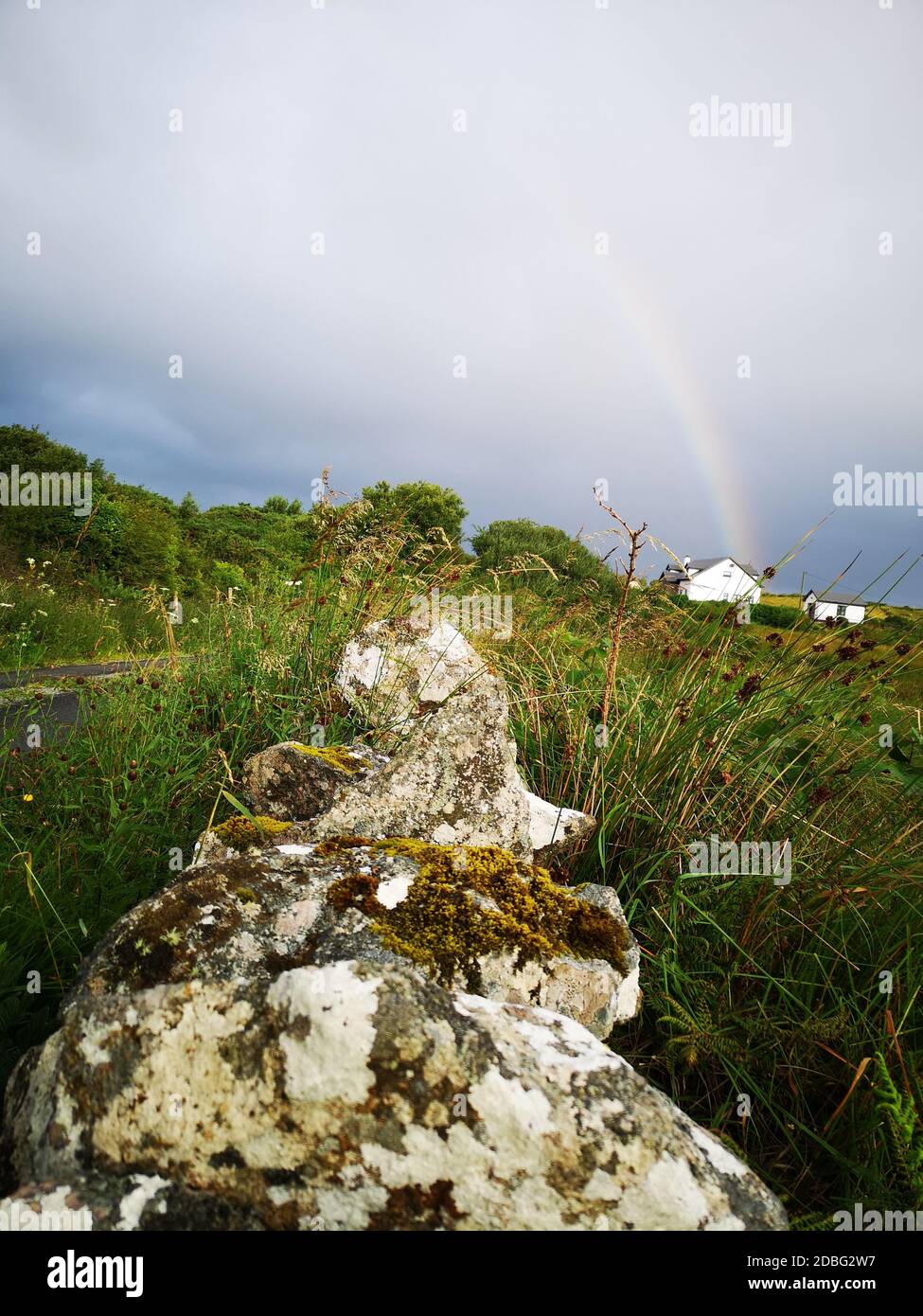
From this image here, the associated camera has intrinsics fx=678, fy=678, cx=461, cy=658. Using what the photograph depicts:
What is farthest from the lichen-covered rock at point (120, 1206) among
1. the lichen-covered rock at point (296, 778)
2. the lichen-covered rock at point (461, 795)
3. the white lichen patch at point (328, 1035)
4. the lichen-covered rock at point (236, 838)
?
the lichen-covered rock at point (296, 778)

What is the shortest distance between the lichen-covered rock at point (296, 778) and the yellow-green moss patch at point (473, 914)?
653mm

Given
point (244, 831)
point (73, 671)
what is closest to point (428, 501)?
point (73, 671)

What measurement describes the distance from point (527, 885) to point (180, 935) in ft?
3.51

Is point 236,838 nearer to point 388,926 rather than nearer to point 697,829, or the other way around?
point 388,926

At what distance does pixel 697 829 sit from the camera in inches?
128

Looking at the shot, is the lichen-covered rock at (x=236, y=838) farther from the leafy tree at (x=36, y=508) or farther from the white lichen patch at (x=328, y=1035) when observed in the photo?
the leafy tree at (x=36, y=508)

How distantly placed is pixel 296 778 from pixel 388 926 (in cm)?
124

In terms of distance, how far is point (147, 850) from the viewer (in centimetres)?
329

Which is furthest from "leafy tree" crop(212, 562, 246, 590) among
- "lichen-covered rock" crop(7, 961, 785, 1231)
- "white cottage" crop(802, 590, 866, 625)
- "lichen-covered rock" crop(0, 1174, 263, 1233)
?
"lichen-covered rock" crop(0, 1174, 263, 1233)

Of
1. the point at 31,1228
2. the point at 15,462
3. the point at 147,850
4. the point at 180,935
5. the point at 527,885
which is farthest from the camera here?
the point at 15,462

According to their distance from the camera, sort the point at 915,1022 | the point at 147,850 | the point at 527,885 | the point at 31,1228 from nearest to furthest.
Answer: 1. the point at 31,1228
2. the point at 527,885
3. the point at 915,1022
4. the point at 147,850

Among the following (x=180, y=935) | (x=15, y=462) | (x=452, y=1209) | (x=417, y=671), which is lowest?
(x=452, y=1209)

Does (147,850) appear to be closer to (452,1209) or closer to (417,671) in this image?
(417,671)
